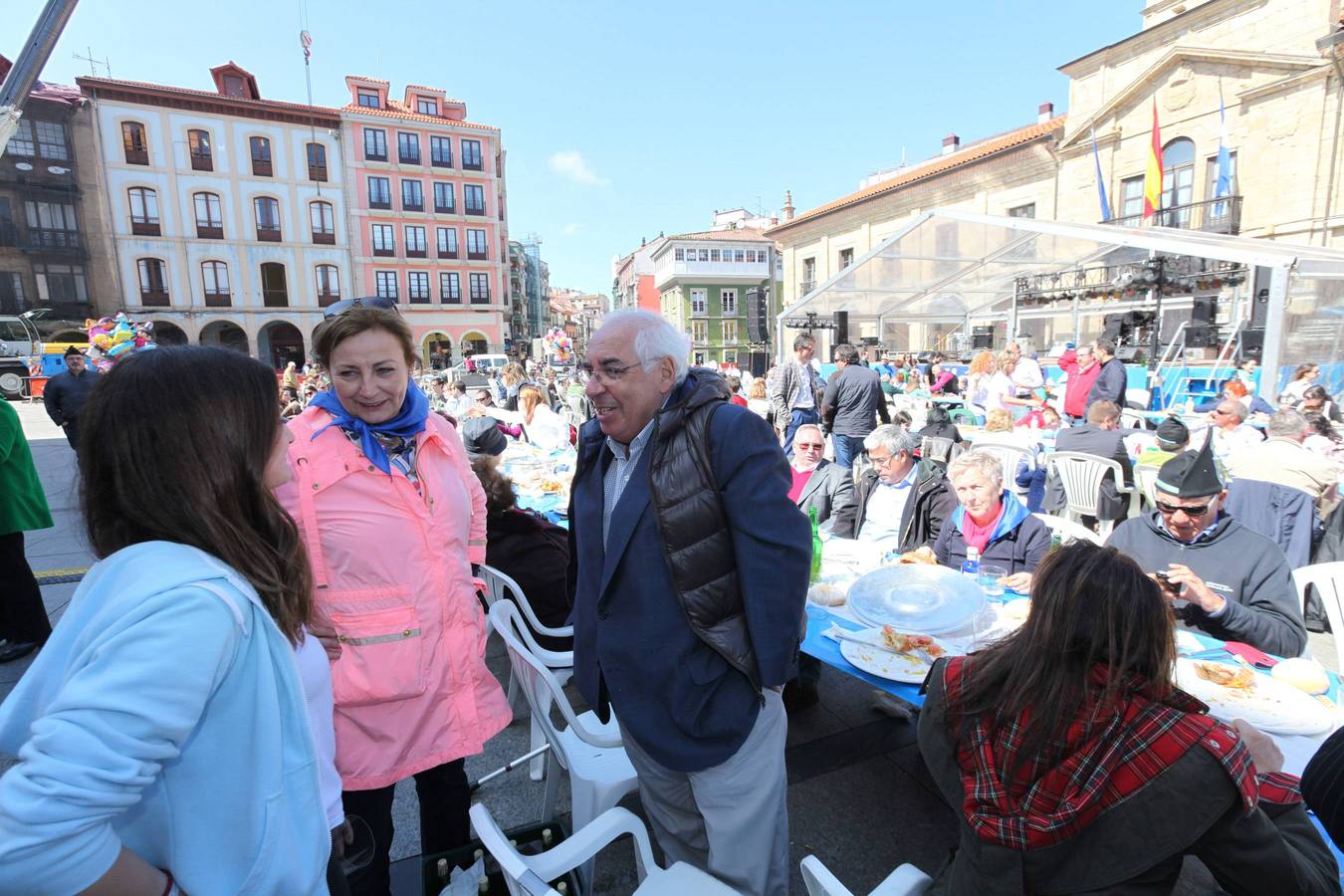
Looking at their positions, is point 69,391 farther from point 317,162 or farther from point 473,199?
point 473,199

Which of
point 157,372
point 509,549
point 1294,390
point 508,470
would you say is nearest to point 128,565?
point 157,372

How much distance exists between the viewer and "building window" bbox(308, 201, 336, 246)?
32031mm

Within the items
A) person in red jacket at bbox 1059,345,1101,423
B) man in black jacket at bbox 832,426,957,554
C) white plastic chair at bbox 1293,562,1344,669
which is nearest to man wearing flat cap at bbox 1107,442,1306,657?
white plastic chair at bbox 1293,562,1344,669

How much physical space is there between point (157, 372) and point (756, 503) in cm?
108

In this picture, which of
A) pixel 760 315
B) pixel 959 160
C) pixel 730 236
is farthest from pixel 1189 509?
pixel 730 236

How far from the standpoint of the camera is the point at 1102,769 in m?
1.20

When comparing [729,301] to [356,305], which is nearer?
[356,305]

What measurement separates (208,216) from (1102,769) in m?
38.9

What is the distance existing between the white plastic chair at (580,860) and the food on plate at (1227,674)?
5.05ft

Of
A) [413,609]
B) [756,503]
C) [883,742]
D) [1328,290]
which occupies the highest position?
[1328,290]

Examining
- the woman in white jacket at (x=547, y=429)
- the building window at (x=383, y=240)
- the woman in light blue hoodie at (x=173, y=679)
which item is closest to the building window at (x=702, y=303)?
the building window at (x=383, y=240)

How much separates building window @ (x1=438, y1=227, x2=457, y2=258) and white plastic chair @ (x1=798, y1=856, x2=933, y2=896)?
3840cm

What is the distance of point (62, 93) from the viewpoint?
89.1 feet

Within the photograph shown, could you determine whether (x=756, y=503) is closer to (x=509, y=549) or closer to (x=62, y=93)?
(x=509, y=549)
